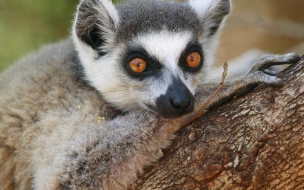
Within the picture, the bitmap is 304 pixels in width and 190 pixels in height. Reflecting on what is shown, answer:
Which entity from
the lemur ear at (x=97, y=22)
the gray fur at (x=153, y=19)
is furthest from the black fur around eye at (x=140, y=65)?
the lemur ear at (x=97, y=22)

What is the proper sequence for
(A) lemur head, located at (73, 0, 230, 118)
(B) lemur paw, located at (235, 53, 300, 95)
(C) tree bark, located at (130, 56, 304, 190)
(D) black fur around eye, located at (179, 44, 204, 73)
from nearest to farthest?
(C) tree bark, located at (130, 56, 304, 190) → (B) lemur paw, located at (235, 53, 300, 95) → (A) lemur head, located at (73, 0, 230, 118) → (D) black fur around eye, located at (179, 44, 204, 73)

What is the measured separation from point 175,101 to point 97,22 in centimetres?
103

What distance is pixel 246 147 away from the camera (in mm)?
2436

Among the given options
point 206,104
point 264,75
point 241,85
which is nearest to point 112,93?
point 206,104

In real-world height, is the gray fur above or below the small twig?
above

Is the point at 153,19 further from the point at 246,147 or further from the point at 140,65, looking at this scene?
the point at 246,147

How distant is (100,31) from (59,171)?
3.79 feet

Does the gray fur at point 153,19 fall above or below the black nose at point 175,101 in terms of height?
above

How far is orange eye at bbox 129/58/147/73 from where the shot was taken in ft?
10.1

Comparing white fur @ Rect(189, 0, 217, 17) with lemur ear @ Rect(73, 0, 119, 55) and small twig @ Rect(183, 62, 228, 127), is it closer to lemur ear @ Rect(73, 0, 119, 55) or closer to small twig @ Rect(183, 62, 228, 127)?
lemur ear @ Rect(73, 0, 119, 55)

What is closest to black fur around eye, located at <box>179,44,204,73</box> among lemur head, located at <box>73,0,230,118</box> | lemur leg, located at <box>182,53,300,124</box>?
lemur head, located at <box>73,0,230,118</box>

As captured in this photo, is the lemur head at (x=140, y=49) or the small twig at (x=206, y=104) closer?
the small twig at (x=206, y=104)

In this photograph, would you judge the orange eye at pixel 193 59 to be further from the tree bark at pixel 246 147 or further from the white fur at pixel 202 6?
the tree bark at pixel 246 147

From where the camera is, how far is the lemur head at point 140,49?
9.91 feet
